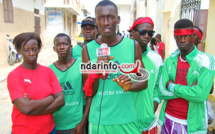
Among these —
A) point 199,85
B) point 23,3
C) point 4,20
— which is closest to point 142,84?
point 199,85

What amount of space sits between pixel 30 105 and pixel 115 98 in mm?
822

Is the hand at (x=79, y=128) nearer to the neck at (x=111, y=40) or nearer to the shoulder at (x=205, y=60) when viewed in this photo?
the neck at (x=111, y=40)

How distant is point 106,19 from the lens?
1.64m

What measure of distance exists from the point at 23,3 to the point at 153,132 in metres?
12.3

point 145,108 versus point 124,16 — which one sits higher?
point 124,16

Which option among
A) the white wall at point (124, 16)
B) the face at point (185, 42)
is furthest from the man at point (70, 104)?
the white wall at point (124, 16)

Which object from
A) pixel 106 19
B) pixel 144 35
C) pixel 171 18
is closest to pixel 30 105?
pixel 106 19

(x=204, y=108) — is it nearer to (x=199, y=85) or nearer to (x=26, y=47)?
(x=199, y=85)

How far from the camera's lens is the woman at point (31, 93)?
1784mm

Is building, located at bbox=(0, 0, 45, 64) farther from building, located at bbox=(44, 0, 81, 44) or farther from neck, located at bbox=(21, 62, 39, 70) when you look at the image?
neck, located at bbox=(21, 62, 39, 70)

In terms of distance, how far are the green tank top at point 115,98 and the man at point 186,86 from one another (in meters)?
0.88

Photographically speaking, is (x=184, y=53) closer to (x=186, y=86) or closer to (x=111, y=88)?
(x=186, y=86)

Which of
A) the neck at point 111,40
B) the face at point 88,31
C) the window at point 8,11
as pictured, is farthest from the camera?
the window at point 8,11

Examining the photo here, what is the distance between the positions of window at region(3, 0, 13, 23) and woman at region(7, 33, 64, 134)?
30.6 feet
